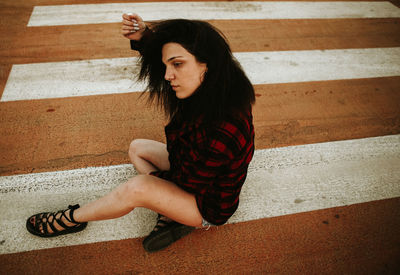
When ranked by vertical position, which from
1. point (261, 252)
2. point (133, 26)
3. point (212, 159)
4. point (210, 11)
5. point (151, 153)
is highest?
point (133, 26)

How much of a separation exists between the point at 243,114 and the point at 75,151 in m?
1.64

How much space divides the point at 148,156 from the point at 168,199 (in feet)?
1.96

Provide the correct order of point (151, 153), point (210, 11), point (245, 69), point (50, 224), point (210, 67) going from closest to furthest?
point (210, 67) < point (50, 224) < point (151, 153) < point (245, 69) < point (210, 11)

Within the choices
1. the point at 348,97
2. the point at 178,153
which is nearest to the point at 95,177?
the point at 178,153

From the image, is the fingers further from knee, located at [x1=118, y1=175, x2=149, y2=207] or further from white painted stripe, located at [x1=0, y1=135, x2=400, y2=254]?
white painted stripe, located at [x1=0, y1=135, x2=400, y2=254]

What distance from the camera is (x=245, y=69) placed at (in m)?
3.32

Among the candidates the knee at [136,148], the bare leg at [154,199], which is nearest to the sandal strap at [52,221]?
the bare leg at [154,199]

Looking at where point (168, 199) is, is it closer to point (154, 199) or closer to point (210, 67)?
point (154, 199)

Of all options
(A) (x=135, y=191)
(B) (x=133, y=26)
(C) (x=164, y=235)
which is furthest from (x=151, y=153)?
(B) (x=133, y=26)

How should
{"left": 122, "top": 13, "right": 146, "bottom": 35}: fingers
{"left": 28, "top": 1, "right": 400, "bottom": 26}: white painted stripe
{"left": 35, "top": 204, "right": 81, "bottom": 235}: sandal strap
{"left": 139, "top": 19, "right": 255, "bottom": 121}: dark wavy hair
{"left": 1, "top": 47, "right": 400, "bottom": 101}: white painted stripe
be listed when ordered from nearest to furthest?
{"left": 139, "top": 19, "right": 255, "bottom": 121}: dark wavy hair < {"left": 122, "top": 13, "right": 146, "bottom": 35}: fingers < {"left": 35, "top": 204, "right": 81, "bottom": 235}: sandal strap < {"left": 1, "top": 47, "right": 400, "bottom": 101}: white painted stripe < {"left": 28, "top": 1, "right": 400, "bottom": 26}: white painted stripe

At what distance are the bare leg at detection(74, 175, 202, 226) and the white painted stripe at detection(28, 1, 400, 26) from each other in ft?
8.83

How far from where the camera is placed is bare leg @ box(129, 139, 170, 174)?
2.21 metres

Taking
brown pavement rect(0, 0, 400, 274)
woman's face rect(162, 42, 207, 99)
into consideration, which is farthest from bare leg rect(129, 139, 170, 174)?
woman's face rect(162, 42, 207, 99)

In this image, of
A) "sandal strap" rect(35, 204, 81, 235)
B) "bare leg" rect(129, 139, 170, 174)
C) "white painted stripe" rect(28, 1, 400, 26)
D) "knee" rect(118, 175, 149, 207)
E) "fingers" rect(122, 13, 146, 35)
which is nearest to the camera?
"knee" rect(118, 175, 149, 207)
